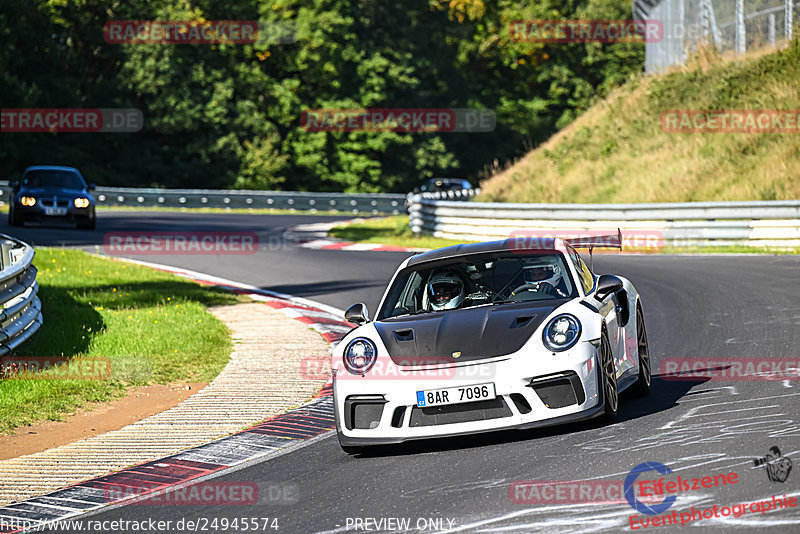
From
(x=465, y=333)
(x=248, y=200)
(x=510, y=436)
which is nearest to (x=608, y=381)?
(x=510, y=436)

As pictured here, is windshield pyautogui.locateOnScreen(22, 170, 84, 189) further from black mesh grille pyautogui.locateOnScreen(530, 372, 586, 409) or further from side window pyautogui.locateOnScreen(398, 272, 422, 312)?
black mesh grille pyautogui.locateOnScreen(530, 372, 586, 409)

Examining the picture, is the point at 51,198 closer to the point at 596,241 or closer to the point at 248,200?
the point at 248,200

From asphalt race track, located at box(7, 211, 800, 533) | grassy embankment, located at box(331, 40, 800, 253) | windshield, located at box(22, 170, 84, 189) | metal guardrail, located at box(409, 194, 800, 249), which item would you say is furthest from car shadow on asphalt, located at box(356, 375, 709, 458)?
windshield, located at box(22, 170, 84, 189)

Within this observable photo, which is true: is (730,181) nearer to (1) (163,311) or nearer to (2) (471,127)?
(1) (163,311)

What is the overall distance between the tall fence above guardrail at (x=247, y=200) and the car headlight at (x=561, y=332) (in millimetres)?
37864

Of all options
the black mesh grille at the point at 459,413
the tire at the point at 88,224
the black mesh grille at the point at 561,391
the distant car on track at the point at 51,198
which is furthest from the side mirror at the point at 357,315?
the tire at the point at 88,224

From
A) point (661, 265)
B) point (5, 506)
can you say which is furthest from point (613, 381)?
point (661, 265)

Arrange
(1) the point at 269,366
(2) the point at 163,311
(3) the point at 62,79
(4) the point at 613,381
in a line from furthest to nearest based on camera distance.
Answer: (3) the point at 62,79, (2) the point at 163,311, (1) the point at 269,366, (4) the point at 613,381

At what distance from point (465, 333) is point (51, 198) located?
2175cm

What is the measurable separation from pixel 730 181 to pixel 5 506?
2221 centimetres

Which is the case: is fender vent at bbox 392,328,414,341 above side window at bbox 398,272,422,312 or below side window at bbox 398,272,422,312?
below

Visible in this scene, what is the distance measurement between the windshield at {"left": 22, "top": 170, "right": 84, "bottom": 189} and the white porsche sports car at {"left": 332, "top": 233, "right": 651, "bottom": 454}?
69.4 feet

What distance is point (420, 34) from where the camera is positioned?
66.5 metres

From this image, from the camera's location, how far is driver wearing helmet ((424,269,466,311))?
8164mm
